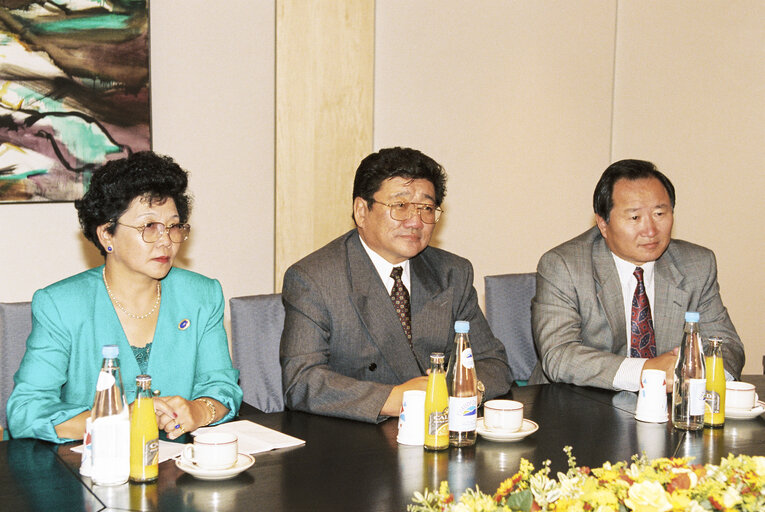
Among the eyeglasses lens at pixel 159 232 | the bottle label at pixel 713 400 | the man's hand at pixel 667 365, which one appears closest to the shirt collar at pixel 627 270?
the man's hand at pixel 667 365

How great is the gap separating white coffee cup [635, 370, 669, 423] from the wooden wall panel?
2.04 meters

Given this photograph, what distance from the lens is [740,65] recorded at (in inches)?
211

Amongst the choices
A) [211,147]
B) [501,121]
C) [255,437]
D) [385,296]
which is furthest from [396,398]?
[501,121]

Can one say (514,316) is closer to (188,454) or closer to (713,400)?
(713,400)

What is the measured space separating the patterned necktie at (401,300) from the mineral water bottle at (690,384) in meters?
0.87

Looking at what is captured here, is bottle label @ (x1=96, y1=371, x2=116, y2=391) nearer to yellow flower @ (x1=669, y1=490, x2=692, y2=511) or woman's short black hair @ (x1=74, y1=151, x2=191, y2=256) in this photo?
woman's short black hair @ (x1=74, y1=151, x2=191, y2=256)

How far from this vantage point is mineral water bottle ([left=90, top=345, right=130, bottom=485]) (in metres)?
1.80

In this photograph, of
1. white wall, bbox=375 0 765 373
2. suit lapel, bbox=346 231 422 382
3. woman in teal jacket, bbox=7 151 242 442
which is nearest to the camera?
woman in teal jacket, bbox=7 151 242 442

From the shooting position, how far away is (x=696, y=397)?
2.31m

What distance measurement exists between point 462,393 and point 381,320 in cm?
69

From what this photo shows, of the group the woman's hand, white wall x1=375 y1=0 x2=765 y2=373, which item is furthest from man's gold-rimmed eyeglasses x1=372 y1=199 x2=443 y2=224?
white wall x1=375 y1=0 x2=765 y2=373

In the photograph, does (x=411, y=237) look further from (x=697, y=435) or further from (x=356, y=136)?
(x=356, y=136)

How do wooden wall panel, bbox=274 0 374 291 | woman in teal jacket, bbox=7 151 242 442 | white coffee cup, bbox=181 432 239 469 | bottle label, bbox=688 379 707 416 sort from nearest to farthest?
1. white coffee cup, bbox=181 432 239 469
2. bottle label, bbox=688 379 707 416
3. woman in teal jacket, bbox=7 151 242 442
4. wooden wall panel, bbox=274 0 374 291

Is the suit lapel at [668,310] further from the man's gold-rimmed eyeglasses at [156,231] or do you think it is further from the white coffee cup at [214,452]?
the white coffee cup at [214,452]
